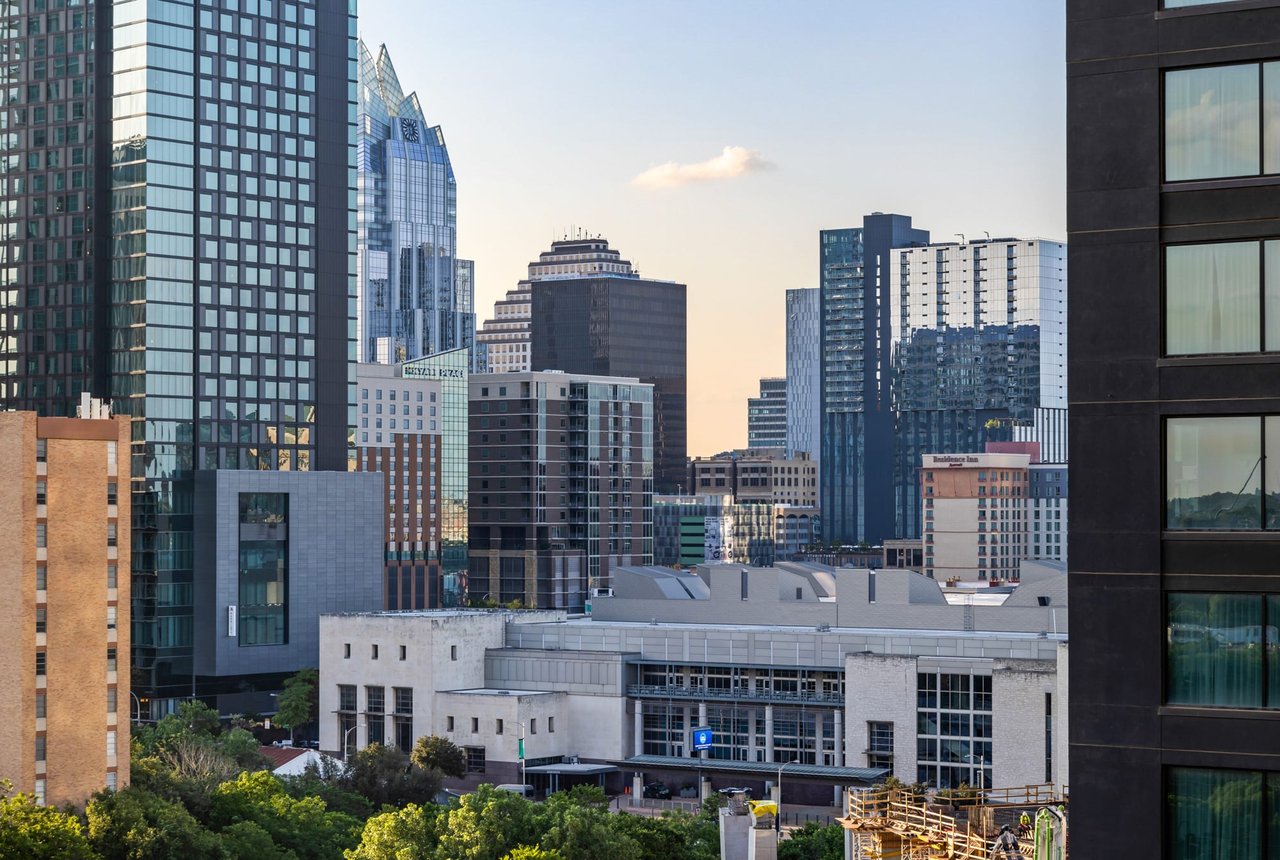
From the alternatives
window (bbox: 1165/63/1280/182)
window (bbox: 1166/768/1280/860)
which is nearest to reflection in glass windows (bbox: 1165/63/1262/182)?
window (bbox: 1165/63/1280/182)

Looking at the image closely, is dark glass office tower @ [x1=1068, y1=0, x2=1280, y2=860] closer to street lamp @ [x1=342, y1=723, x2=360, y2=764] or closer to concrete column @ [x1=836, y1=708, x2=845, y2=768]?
concrete column @ [x1=836, y1=708, x2=845, y2=768]

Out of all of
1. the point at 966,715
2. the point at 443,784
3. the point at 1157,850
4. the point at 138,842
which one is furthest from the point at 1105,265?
the point at 443,784

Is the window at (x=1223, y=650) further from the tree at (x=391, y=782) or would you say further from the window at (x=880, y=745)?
the window at (x=880, y=745)

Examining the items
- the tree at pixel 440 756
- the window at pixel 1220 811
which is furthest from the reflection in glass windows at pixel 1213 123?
the tree at pixel 440 756

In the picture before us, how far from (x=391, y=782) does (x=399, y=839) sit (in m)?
53.1

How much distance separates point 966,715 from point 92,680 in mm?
74350

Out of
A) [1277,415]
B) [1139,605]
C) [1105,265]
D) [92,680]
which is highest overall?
[1105,265]

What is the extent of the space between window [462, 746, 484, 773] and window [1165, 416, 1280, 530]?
151 m

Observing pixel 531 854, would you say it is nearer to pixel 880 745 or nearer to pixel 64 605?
pixel 64 605

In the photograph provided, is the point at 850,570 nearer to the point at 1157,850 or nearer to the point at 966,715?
the point at 966,715

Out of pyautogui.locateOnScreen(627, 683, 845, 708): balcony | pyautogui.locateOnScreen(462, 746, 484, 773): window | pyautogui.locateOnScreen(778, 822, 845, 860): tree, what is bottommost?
pyautogui.locateOnScreen(462, 746, 484, 773): window

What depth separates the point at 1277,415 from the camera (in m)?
31.2

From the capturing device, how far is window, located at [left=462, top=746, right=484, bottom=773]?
179 metres

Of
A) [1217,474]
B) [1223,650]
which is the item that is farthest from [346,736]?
[1217,474]
